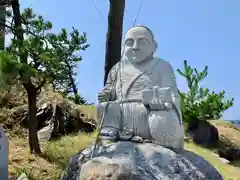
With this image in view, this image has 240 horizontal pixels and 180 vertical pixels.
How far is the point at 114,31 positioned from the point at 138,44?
2271mm

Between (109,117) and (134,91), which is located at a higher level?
(134,91)

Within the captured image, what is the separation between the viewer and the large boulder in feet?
10.5

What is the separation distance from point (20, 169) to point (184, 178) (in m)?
2.88

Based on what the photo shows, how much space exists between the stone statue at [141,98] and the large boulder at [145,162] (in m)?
0.17

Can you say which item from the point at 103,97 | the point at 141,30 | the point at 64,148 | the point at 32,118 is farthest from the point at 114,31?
the point at 103,97

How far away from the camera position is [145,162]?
11.3ft

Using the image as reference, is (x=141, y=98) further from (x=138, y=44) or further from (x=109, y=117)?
(x=138, y=44)

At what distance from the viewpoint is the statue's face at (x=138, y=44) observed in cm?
421

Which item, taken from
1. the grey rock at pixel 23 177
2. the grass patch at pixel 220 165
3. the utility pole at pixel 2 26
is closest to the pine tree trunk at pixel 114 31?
the utility pole at pixel 2 26

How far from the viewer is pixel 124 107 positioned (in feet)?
13.1

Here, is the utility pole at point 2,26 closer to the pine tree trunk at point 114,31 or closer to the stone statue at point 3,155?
the pine tree trunk at point 114,31

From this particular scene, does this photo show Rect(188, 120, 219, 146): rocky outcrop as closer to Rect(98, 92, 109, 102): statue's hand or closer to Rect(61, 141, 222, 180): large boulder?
Rect(98, 92, 109, 102): statue's hand

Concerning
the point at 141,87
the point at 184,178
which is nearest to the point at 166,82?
the point at 141,87

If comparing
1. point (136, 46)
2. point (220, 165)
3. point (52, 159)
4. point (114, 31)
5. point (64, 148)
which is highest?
point (114, 31)
